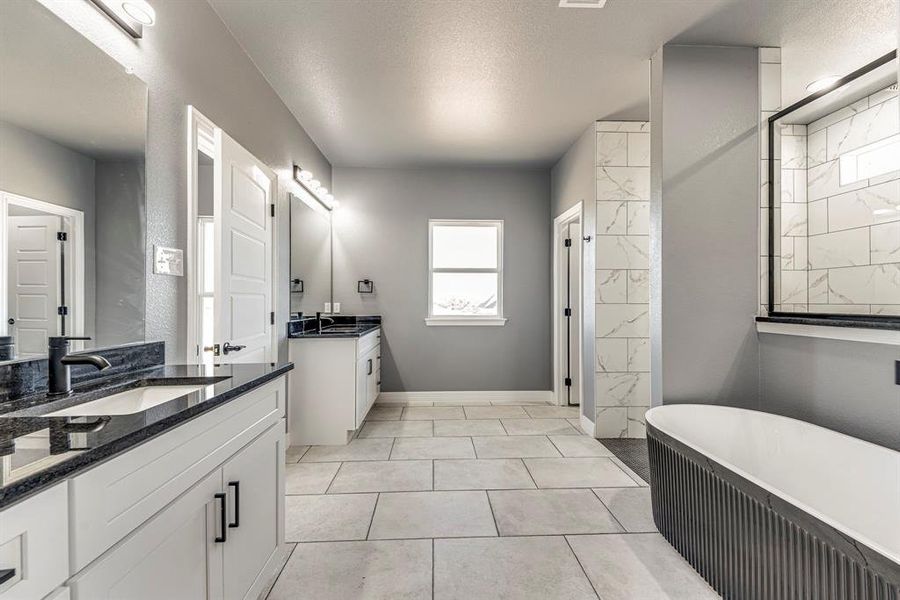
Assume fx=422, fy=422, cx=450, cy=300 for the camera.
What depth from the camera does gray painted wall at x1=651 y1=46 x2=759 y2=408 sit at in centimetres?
249

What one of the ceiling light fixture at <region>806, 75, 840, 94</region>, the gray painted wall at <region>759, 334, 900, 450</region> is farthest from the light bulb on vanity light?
the ceiling light fixture at <region>806, 75, 840, 94</region>

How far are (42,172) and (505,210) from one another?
4076 millimetres

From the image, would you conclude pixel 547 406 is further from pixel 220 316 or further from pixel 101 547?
pixel 101 547

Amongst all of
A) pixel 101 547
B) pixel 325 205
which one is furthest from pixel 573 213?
pixel 101 547

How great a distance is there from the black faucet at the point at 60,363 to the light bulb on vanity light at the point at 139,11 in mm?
1200

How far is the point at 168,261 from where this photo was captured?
1.84 meters

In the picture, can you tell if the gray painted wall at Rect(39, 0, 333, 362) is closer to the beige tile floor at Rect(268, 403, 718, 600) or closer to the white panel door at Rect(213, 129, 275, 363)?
the white panel door at Rect(213, 129, 275, 363)

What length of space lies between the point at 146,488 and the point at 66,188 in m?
1.02

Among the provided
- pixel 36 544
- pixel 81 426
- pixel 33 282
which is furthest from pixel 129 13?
pixel 36 544

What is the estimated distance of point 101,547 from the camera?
792 mm

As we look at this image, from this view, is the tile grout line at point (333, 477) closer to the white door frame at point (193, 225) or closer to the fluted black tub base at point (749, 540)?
the white door frame at point (193, 225)

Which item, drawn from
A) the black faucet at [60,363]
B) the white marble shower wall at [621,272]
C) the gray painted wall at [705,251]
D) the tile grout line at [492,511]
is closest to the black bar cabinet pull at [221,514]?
the black faucet at [60,363]

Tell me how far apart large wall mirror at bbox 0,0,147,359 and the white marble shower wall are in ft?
10.4

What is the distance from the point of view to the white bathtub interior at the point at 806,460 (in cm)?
165
